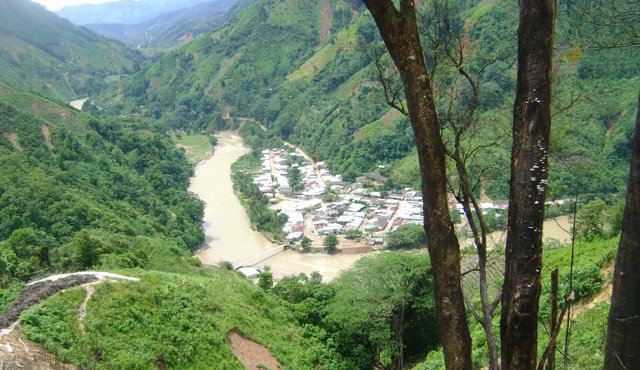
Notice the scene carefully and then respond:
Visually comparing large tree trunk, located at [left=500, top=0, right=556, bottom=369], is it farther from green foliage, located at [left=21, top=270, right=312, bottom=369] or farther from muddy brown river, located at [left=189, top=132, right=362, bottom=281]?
muddy brown river, located at [left=189, top=132, right=362, bottom=281]

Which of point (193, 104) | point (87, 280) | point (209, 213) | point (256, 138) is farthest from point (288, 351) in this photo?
point (193, 104)

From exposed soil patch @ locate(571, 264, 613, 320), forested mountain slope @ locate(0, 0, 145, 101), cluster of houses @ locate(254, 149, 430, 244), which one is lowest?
cluster of houses @ locate(254, 149, 430, 244)

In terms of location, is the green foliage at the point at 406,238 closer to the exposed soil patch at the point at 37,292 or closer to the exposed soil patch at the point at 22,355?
the exposed soil patch at the point at 37,292

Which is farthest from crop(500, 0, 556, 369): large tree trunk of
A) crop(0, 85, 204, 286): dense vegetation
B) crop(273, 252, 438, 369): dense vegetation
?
crop(0, 85, 204, 286): dense vegetation

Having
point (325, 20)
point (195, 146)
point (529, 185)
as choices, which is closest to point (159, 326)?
point (529, 185)

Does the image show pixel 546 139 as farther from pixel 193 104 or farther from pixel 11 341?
pixel 193 104

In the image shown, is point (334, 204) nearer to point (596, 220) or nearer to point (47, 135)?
point (47, 135)
